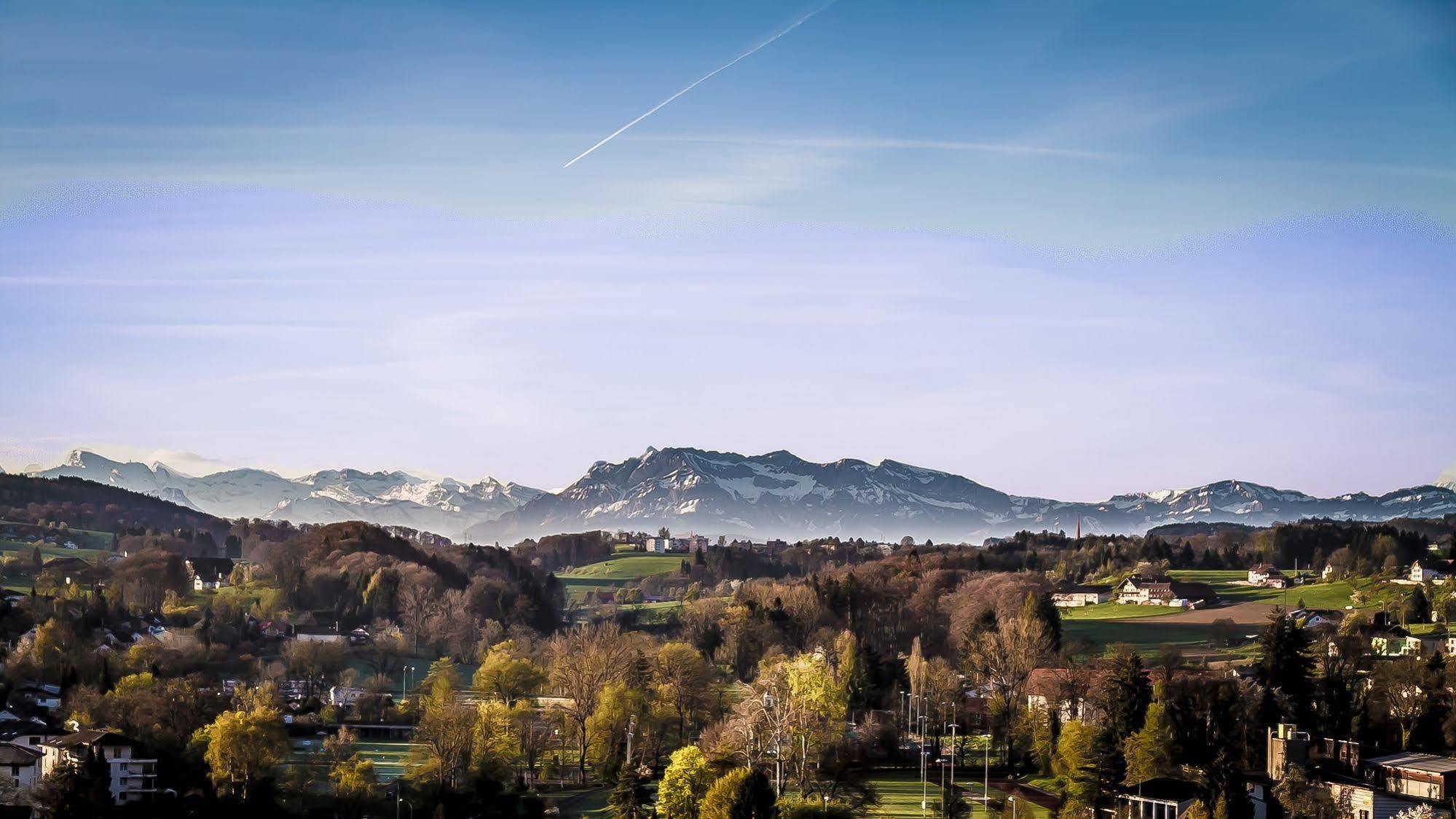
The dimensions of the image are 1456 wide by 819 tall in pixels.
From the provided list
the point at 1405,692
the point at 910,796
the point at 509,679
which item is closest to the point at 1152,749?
the point at 910,796

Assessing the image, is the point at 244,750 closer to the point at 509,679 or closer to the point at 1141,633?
the point at 509,679

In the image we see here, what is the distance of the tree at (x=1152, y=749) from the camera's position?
60531 millimetres

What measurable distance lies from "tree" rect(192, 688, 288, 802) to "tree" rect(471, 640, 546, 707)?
727 inches

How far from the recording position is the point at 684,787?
57312 millimetres

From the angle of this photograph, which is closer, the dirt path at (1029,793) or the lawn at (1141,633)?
the dirt path at (1029,793)

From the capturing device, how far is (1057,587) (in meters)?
151

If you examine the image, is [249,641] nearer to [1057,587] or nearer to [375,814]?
[375,814]

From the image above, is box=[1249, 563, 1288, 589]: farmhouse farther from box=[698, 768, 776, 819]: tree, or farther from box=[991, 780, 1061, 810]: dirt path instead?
box=[698, 768, 776, 819]: tree

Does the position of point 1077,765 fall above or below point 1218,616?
below

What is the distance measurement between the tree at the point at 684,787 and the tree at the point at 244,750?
14931 mm

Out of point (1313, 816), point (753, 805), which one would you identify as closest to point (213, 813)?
point (753, 805)

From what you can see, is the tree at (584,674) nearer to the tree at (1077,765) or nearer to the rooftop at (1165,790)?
the tree at (1077,765)

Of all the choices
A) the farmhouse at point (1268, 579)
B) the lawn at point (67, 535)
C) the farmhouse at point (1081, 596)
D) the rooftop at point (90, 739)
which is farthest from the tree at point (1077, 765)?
the lawn at point (67, 535)

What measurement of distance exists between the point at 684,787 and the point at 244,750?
17.0m
